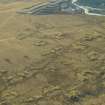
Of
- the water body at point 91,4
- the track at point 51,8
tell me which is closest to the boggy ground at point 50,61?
the track at point 51,8

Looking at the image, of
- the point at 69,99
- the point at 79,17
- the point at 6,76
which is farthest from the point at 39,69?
the point at 79,17

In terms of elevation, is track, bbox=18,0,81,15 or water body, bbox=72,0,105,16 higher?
track, bbox=18,0,81,15

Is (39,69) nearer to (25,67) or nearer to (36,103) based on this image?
(25,67)

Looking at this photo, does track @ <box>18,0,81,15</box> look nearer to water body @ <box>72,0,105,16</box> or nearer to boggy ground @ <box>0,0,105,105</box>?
boggy ground @ <box>0,0,105,105</box>

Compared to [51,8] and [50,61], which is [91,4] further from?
[50,61]

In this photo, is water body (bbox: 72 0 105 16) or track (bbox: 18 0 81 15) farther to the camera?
water body (bbox: 72 0 105 16)

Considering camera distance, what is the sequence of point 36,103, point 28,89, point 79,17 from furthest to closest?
point 79,17
point 28,89
point 36,103

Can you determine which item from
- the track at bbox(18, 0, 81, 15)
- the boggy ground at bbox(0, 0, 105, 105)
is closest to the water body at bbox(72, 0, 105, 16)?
the track at bbox(18, 0, 81, 15)

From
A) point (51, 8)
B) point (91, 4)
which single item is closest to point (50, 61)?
point (51, 8)
